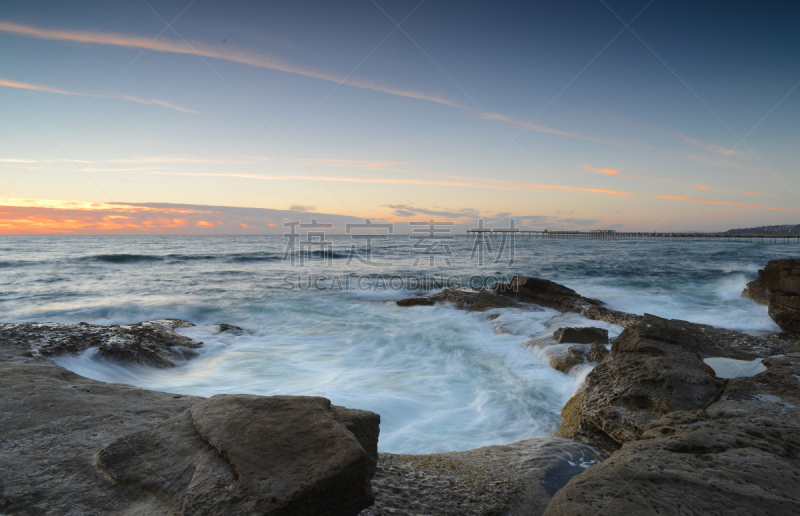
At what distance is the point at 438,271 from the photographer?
2294cm

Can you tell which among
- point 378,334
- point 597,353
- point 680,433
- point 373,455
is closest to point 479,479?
point 373,455

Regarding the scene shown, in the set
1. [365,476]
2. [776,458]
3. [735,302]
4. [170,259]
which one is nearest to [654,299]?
[735,302]

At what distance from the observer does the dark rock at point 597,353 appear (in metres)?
5.96

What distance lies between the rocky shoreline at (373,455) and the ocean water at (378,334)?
1.44 metres

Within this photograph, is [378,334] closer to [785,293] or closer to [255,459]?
[255,459]

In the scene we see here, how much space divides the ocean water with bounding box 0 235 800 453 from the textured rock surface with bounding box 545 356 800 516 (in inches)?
82.6

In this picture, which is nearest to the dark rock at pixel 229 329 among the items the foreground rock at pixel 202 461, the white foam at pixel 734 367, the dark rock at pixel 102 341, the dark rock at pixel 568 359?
the dark rock at pixel 102 341

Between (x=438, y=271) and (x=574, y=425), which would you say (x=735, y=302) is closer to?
(x=574, y=425)

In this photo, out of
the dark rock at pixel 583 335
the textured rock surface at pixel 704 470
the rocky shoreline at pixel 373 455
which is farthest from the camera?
the dark rock at pixel 583 335

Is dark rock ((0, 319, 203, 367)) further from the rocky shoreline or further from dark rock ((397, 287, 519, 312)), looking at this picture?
dark rock ((397, 287, 519, 312))

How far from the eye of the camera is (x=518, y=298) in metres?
11.7

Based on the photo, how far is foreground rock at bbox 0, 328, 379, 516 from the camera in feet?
5.57

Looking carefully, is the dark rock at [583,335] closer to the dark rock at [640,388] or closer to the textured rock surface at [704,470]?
the dark rock at [640,388]

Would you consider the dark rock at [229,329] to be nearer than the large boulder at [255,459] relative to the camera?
No
